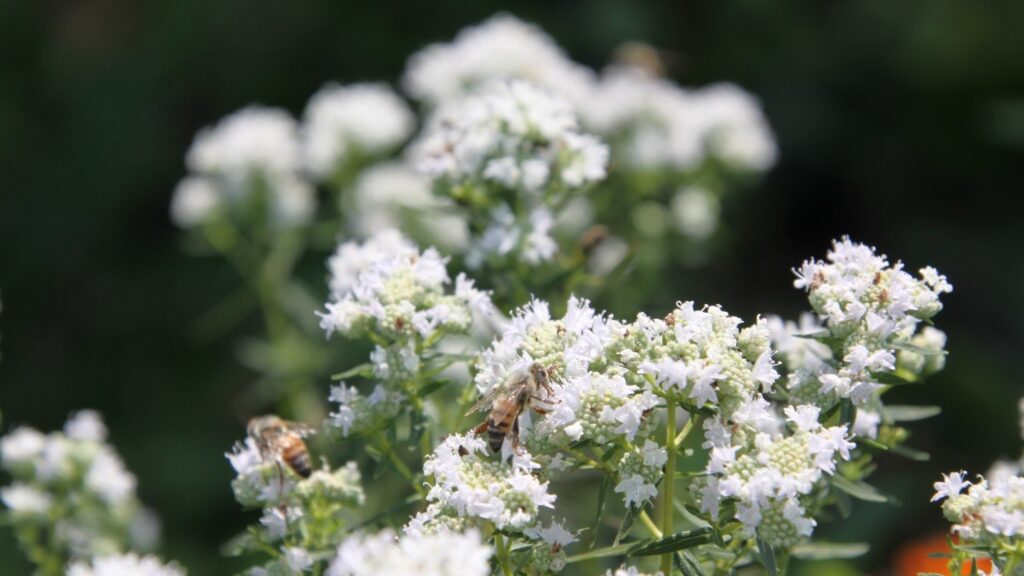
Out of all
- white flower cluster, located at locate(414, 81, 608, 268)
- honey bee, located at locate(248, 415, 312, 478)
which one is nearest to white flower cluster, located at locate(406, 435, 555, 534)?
honey bee, located at locate(248, 415, 312, 478)

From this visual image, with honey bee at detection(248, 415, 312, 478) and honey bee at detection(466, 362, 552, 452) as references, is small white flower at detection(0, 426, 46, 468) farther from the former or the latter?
honey bee at detection(466, 362, 552, 452)

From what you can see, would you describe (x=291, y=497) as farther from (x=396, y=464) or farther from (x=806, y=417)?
(x=806, y=417)

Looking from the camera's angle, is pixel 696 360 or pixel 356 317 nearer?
pixel 696 360

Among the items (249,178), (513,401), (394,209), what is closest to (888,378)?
(513,401)

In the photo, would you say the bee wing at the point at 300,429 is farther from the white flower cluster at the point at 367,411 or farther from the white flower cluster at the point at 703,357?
the white flower cluster at the point at 703,357

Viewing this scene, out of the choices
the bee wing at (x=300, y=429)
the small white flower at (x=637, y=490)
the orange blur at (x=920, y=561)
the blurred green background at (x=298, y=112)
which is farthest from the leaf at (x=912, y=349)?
the blurred green background at (x=298, y=112)

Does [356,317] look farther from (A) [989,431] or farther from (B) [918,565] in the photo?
(A) [989,431]

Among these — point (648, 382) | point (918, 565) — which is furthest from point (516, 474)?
point (918, 565)
